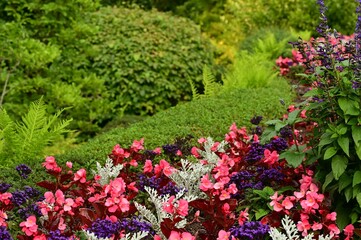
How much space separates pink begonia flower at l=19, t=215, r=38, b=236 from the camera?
2998mm

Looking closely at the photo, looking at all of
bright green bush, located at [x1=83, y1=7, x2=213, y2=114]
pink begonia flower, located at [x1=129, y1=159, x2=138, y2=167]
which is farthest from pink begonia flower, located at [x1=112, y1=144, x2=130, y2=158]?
bright green bush, located at [x1=83, y1=7, x2=213, y2=114]

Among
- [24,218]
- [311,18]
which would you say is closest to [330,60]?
[24,218]

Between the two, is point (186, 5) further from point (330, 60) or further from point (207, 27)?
point (330, 60)

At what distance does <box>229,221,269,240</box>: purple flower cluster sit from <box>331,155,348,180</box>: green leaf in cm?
49

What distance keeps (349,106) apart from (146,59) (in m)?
5.77

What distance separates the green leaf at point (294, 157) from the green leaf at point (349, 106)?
40 cm

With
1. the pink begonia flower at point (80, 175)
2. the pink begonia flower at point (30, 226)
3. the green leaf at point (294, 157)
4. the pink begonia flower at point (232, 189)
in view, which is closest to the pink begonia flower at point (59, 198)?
the pink begonia flower at point (30, 226)

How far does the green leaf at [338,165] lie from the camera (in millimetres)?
3316

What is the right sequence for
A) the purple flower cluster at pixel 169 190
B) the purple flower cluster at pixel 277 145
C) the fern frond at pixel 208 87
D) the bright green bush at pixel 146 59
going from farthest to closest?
the bright green bush at pixel 146 59 → the fern frond at pixel 208 87 → the purple flower cluster at pixel 277 145 → the purple flower cluster at pixel 169 190

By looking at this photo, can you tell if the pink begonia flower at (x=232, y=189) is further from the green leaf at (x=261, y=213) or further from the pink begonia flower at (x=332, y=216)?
the pink begonia flower at (x=332, y=216)

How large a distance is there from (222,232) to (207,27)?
11747mm

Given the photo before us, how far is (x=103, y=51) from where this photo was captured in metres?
8.91

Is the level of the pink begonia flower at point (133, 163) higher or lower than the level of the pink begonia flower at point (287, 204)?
lower

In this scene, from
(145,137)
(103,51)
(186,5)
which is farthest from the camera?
(186,5)
